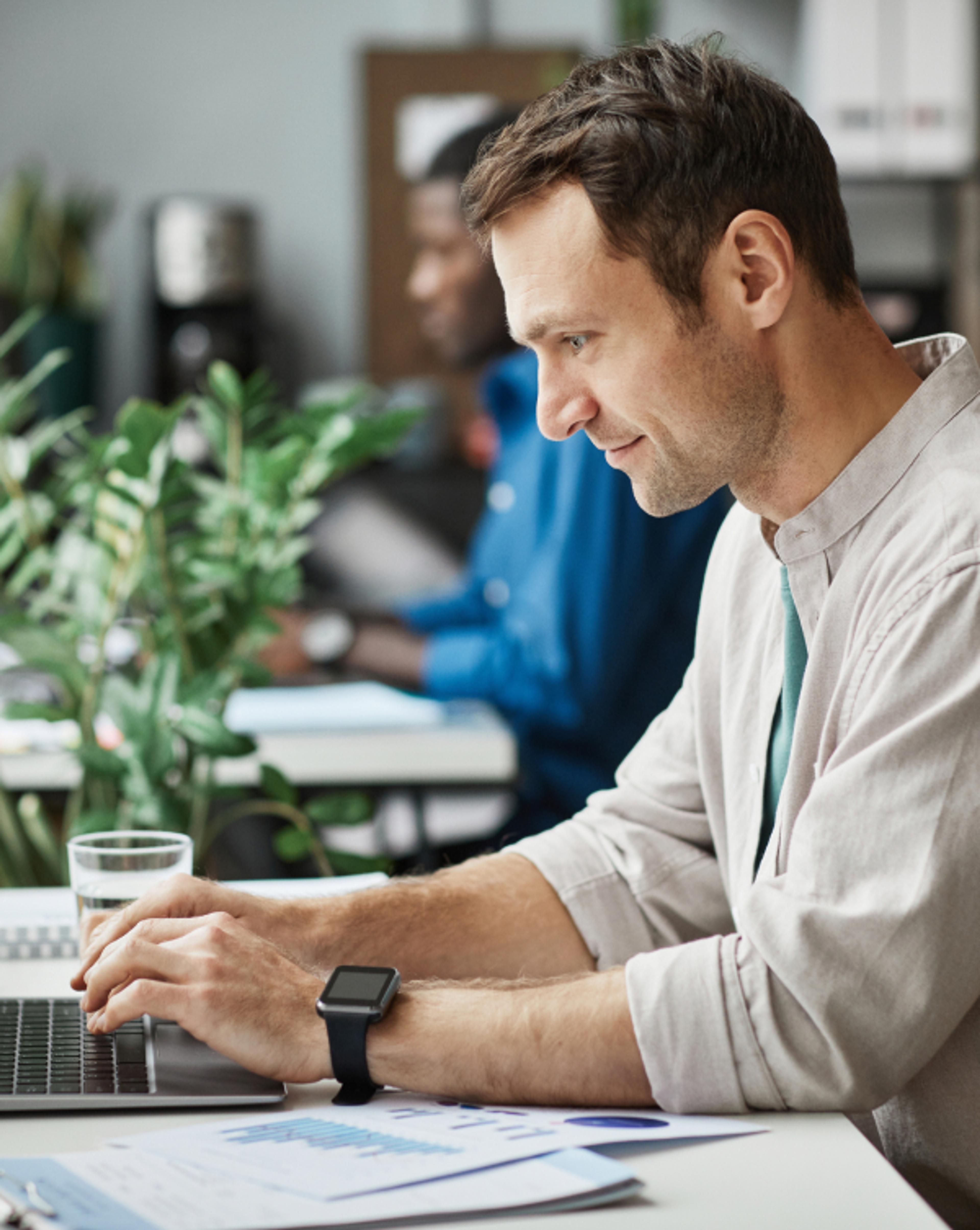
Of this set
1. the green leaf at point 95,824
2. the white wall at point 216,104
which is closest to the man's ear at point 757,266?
the green leaf at point 95,824

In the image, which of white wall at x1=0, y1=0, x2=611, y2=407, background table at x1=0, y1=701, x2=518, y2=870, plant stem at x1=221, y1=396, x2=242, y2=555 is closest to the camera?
plant stem at x1=221, y1=396, x2=242, y2=555

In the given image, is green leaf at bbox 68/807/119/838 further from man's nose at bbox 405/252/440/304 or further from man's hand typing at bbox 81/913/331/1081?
man's nose at bbox 405/252/440/304

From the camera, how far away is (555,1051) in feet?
2.87

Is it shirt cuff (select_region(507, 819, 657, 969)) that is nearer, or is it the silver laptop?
the silver laptop

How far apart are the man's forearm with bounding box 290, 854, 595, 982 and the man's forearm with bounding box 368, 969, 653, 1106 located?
0.23m

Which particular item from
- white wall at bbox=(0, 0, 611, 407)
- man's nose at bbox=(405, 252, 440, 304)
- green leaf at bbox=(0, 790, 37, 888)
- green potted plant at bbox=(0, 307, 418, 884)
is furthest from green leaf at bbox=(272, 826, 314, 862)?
white wall at bbox=(0, 0, 611, 407)

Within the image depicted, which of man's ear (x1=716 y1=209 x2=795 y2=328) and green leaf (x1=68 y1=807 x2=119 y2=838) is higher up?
man's ear (x1=716 y1=209 x2=795 y2=328)

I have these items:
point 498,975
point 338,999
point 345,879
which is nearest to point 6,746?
point 345,879

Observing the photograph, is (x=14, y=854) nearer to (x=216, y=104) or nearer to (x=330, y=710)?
(x=330, y=710)

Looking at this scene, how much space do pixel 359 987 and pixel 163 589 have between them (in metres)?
0.72

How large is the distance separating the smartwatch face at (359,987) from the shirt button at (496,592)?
166 cm

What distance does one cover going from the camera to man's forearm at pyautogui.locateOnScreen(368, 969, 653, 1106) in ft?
2.86

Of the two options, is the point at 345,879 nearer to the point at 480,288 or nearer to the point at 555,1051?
the point at 555,1051

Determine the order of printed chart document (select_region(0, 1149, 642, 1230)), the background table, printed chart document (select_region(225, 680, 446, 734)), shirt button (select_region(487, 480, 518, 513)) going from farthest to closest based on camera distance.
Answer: shirt button (select_region(487, 480, 518, 513)) → printed chart document (select_region(225, 680, 446, 734)) → the background table → printed chart document (select_region(0, 1149, 642, 1230))
